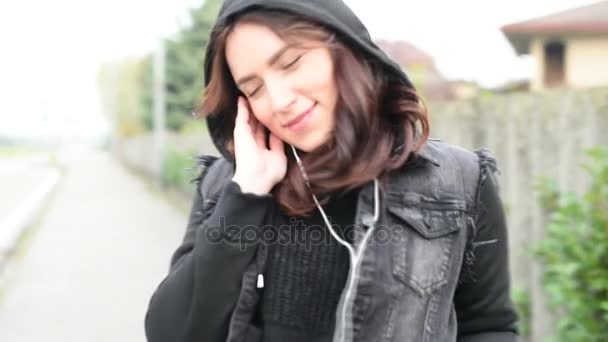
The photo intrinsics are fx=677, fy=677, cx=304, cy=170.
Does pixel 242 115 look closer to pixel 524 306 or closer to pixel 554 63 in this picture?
pixel 524 306

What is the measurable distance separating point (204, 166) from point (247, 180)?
31 cm

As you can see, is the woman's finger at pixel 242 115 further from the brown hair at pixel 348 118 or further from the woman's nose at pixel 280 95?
the woman's nose at pixel 280 95

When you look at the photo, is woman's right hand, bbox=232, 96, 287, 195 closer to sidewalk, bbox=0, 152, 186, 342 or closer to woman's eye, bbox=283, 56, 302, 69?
woman's eye, bbox=283, 56, 302, 69

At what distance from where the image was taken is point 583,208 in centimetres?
278

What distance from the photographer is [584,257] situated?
272cm

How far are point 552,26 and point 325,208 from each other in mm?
10582

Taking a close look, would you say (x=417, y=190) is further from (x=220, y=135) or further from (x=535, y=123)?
(x=535, y=123)

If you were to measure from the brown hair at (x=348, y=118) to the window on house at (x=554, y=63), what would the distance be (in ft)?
30.5

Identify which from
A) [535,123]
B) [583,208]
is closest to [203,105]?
[583,208]

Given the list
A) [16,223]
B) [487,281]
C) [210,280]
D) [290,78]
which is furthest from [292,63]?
[16,223]

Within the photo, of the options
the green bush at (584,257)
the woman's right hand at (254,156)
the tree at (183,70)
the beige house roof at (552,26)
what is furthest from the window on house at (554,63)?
the tree at (183,70)

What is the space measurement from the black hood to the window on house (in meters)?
9.34

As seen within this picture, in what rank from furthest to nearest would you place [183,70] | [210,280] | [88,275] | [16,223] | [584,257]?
[183,70] → [16,223] → [88,275] → [584,257] → [210,280]

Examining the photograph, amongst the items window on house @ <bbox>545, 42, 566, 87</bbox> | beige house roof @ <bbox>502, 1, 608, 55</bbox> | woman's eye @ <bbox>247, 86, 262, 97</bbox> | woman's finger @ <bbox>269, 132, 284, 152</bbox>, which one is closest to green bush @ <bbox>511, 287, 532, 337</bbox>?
woman's finger @ <bbox>269, 132, 284, 152</bbox>
